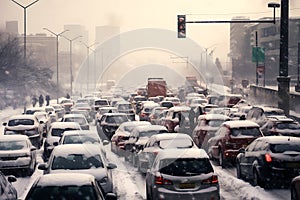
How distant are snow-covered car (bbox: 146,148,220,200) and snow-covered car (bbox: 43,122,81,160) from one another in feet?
36.7

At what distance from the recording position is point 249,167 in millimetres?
17781

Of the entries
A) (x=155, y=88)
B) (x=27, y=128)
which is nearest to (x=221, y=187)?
(x=27, y=128)

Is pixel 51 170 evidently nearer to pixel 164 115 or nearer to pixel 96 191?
pixel 96 191

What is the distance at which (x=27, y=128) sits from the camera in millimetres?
28797

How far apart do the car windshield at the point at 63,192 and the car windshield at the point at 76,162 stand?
12.3 feet

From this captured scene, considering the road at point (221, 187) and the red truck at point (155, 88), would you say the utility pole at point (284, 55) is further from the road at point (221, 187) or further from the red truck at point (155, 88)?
the red truck at point (155, 88)

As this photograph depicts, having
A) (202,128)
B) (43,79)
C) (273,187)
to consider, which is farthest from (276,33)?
(273,187)

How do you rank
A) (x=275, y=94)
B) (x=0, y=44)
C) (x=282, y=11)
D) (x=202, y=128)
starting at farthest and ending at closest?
(x=0, y=44) → (x=275, y=94) → (x=282, y=11) → (x=202, y=128)

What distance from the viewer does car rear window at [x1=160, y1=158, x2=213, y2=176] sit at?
44.4 ft

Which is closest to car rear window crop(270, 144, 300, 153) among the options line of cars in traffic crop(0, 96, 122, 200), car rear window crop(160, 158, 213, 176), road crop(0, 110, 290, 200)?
road crop(0, 110, 290, 200)

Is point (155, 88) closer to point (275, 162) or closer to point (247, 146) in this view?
point (247, 146)

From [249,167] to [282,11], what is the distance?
614 inches

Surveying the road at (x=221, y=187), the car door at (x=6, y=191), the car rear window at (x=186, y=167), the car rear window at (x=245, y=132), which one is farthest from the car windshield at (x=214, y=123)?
the car door at (x=6, y=191)

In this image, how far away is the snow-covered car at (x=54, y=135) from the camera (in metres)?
24.5
